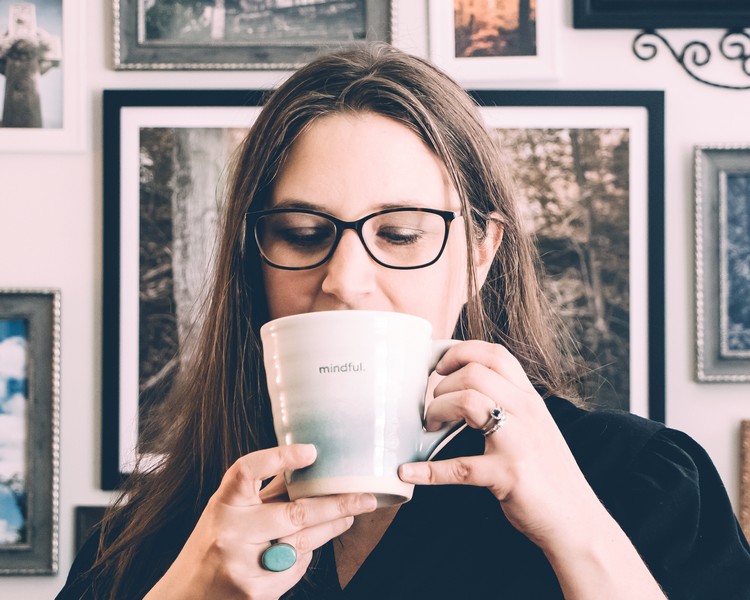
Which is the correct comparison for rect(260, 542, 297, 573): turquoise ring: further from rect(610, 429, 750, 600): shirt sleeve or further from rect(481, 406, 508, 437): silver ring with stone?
rect(610, 429, 750, 600): shirt sleeve

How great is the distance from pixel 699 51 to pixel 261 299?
48.8 inches

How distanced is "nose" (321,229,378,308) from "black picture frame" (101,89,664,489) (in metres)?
1.00

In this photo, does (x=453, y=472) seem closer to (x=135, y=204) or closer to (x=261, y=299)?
(x=261, y=299)

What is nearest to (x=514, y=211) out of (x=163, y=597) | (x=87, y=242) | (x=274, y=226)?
(x=274, y=226)

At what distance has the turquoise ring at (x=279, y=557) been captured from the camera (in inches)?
24.8

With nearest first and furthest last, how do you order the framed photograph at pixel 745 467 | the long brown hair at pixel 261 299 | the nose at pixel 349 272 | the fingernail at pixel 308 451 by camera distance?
the fingernail at pixel 308 451, the nose at pixel 349 272, the long brown hair at pixel 261 299, the framed photograph at pixel 745 467

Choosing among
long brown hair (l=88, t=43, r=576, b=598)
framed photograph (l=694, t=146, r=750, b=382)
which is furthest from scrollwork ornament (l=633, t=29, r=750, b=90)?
long brown hair (l=88, t=43, r=576, b=598)

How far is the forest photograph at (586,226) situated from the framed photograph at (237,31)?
0.40 m

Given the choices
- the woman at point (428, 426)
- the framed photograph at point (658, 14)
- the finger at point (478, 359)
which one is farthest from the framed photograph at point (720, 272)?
the finger at point (478, 359)

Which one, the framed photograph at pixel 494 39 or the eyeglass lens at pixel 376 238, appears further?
the framed photograph at pixel 494 39

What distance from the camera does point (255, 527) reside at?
2.03 ft

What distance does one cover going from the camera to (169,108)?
1.70 metres

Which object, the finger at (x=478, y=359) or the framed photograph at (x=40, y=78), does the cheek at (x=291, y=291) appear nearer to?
the finger at (x=478, y=359)

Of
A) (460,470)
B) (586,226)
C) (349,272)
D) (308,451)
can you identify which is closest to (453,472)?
(460,470)
